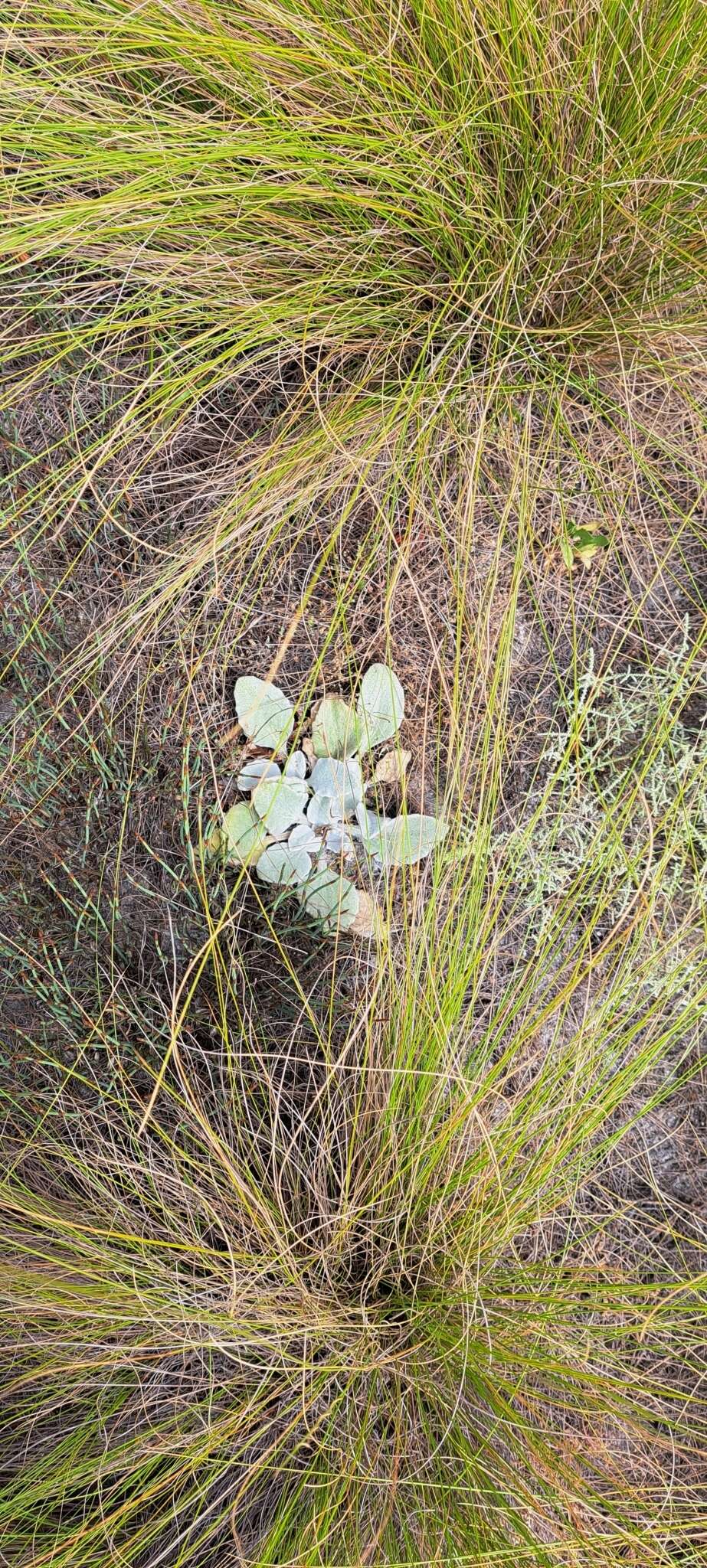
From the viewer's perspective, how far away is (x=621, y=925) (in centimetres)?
127

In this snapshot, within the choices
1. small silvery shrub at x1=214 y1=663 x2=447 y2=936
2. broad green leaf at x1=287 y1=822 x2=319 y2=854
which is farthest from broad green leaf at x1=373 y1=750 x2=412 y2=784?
broad green leaf at x1=287 y1=822 x2=319 y2=854

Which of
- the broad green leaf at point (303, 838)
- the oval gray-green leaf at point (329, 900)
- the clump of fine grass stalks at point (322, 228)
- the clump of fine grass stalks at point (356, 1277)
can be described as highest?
the clump of fine grass stalks at point (322, 228)

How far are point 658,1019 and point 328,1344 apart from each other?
1.93 feet

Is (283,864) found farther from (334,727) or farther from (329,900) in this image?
(334,727)

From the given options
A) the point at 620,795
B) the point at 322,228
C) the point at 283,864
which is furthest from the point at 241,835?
the point at 322,228

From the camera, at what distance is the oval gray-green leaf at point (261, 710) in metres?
1.25

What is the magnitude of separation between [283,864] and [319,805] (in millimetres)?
91

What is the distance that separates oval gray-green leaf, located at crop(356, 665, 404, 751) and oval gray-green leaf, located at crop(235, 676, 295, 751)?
98 mm

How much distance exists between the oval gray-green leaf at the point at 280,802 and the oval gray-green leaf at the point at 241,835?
13 mm

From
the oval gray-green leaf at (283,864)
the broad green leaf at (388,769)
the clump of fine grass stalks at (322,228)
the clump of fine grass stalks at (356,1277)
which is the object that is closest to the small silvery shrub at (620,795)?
the clump of fine grass stalks at (356,1277)

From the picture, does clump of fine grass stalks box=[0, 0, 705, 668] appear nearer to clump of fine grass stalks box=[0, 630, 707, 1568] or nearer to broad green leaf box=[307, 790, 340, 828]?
broad green leaf box=[307, 790, 340, 828]

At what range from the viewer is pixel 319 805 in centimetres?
126

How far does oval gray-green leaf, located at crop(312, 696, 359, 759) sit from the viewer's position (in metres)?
1.25

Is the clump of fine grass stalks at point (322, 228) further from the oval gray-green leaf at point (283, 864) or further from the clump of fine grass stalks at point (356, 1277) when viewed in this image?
the clump of fine grass stalks at point (356, 1277)
